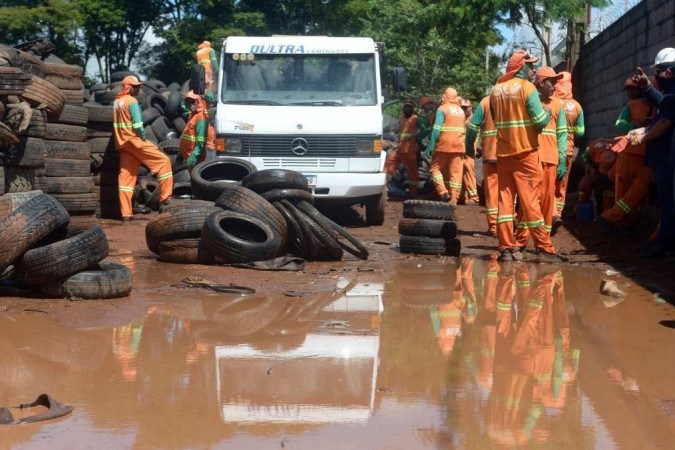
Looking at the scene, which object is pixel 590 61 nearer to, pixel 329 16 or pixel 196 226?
pixel 196 226

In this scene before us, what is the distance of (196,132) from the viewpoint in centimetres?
1580

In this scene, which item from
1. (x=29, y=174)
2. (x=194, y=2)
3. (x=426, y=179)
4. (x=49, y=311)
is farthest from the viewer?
(x=194, y=2)

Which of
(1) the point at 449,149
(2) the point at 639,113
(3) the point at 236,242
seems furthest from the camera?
(1) the point at 449,149

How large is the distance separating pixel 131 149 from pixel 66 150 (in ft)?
4.56

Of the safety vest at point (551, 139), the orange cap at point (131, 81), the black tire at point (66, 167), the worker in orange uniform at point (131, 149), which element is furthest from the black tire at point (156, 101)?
the safety vest at point (551, 139)

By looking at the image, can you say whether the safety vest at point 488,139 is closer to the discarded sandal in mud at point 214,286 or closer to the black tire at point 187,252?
the black tire at point 187,252

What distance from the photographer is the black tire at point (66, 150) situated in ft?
43.7

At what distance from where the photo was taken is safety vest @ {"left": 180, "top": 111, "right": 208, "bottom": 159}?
50.8 ft


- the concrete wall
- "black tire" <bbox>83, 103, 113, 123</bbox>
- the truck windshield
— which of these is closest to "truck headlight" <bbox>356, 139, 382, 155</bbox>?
the truck windshield

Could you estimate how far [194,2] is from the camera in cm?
4322

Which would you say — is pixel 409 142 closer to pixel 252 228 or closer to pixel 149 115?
pixel 149 115

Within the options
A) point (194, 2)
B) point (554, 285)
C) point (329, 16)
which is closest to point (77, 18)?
point (194, 2)

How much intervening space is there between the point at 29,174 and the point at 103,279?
381 cm

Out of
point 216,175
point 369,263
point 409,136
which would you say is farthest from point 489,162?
point 409,136
